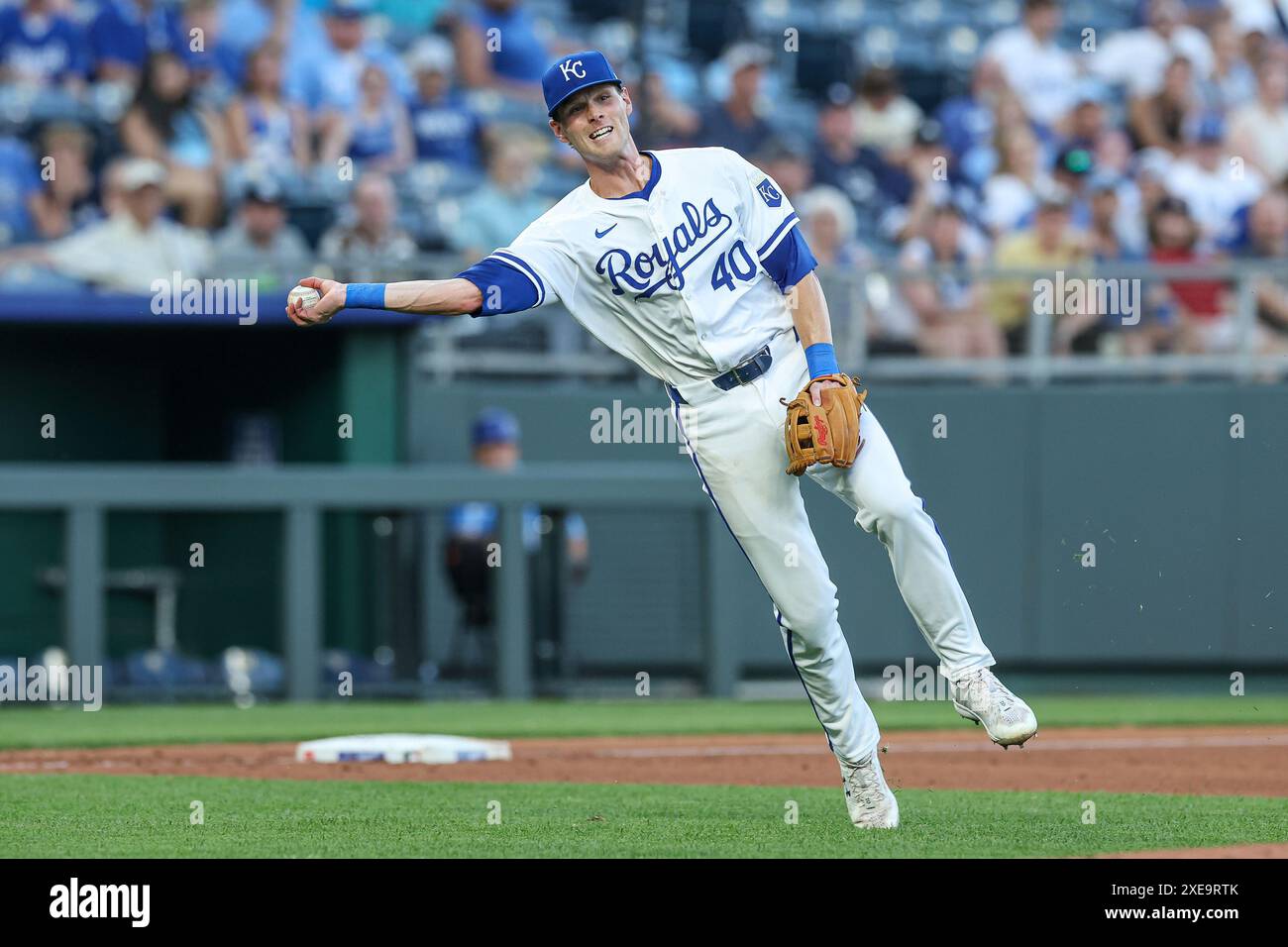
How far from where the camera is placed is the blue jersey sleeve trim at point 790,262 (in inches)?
229

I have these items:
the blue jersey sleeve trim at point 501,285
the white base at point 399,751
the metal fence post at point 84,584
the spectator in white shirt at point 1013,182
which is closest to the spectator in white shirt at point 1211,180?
the spectator in white shirt at point 1013,182

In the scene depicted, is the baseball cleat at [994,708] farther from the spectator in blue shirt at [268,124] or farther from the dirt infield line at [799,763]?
the spectator in blue shirt at [268,124]

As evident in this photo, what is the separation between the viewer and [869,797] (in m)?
5.73

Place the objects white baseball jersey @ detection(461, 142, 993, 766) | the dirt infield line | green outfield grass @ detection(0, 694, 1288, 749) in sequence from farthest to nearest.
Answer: green outfield grass @ detection(0, 694, 1288, 749), the dirt infield line, white baseball jersey @ detection(461, 142, 993, 766)

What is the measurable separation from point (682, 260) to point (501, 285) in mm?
528

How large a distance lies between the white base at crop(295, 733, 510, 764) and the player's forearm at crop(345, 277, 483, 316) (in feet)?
10.1

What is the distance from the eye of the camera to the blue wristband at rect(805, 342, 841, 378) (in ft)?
18.7

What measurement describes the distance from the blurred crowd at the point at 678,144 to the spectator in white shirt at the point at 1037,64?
0.02 m

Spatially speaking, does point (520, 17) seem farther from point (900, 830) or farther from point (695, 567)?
point (900, 830)

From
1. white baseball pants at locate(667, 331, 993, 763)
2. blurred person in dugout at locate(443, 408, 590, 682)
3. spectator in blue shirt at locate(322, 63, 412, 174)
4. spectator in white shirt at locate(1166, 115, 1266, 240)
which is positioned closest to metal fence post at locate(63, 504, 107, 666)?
blurred person in dugout at locate(443, 408, 590, 682)

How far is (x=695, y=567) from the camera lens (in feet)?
40.1

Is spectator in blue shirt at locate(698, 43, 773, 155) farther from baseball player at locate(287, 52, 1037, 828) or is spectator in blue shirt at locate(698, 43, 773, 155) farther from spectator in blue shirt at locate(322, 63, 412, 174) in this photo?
baseball player at locate(287, 52, 1037, 828)

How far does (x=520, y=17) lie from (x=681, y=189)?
962cm
